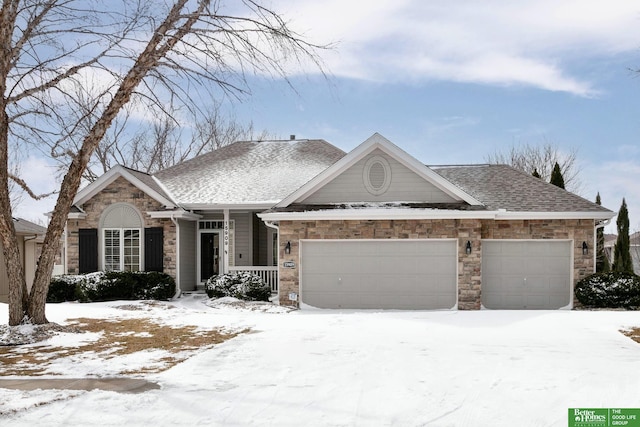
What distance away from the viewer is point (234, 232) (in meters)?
20.7

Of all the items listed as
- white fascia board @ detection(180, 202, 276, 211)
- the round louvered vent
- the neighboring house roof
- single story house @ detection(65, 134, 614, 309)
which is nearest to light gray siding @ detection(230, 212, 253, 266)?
white fascia board @ detection(180, 202, 276, 211)

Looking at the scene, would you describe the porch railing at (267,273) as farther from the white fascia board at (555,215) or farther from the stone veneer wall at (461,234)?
the white fascia board at (555,215)

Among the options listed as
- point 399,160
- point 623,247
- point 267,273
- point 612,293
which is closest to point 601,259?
point 623,247

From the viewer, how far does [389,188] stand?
1678 cm

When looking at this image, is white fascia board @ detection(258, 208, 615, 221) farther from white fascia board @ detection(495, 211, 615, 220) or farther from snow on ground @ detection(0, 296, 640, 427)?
snow on ground @ detection(0, 296, 640, 427)

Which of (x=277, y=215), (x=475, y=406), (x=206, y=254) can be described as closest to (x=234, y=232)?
(x=206, y=254)

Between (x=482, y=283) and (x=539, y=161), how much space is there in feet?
71.4

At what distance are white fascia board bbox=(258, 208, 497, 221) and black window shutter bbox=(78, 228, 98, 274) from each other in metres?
6.46

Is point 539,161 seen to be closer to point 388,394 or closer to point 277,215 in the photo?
point 277,215

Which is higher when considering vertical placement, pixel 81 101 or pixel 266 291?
pixel 81 101

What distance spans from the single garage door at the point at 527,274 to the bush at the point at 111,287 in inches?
375

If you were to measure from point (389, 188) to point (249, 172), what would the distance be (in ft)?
23.3

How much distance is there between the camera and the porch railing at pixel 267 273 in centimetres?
1944

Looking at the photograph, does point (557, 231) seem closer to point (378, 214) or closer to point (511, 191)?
point (511, 191)
